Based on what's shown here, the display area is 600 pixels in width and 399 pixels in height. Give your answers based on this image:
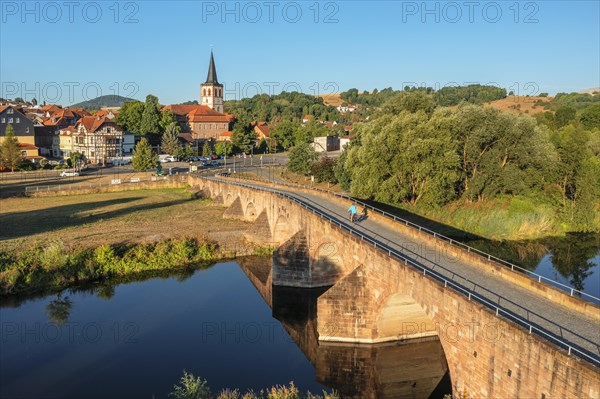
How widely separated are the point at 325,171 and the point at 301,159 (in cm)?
866

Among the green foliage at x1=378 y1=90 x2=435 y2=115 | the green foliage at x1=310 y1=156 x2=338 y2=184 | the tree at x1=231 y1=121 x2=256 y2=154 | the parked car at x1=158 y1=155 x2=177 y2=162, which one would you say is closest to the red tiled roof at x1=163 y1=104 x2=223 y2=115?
the tree at x1=231 y1=121 x2=256 y2=154

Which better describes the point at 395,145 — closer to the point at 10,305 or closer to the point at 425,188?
the point at 425,188

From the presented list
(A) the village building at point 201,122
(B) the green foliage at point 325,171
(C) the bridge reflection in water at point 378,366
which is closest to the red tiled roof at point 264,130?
(A) the village building at point 201,122

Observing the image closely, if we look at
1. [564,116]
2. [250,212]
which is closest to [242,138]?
[250,212]

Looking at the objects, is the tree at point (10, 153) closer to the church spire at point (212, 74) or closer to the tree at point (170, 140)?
the tree at point (170, 140)

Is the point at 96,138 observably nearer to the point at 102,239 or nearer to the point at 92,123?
the point at 92,123

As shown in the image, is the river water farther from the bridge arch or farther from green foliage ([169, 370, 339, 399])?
the bridge arch

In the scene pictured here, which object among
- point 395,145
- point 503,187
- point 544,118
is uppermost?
point 544,118

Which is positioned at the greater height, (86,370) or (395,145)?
(395,145)

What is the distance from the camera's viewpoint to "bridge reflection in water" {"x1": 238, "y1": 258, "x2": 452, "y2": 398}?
2111 centimetres

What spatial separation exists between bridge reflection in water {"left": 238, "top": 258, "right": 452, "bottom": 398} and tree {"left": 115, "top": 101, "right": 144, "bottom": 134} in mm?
87805

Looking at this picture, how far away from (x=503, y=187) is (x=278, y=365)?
3484cm

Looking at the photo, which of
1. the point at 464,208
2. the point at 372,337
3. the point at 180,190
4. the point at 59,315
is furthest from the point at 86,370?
the point at 180,190

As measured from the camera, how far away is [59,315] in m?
28.4
